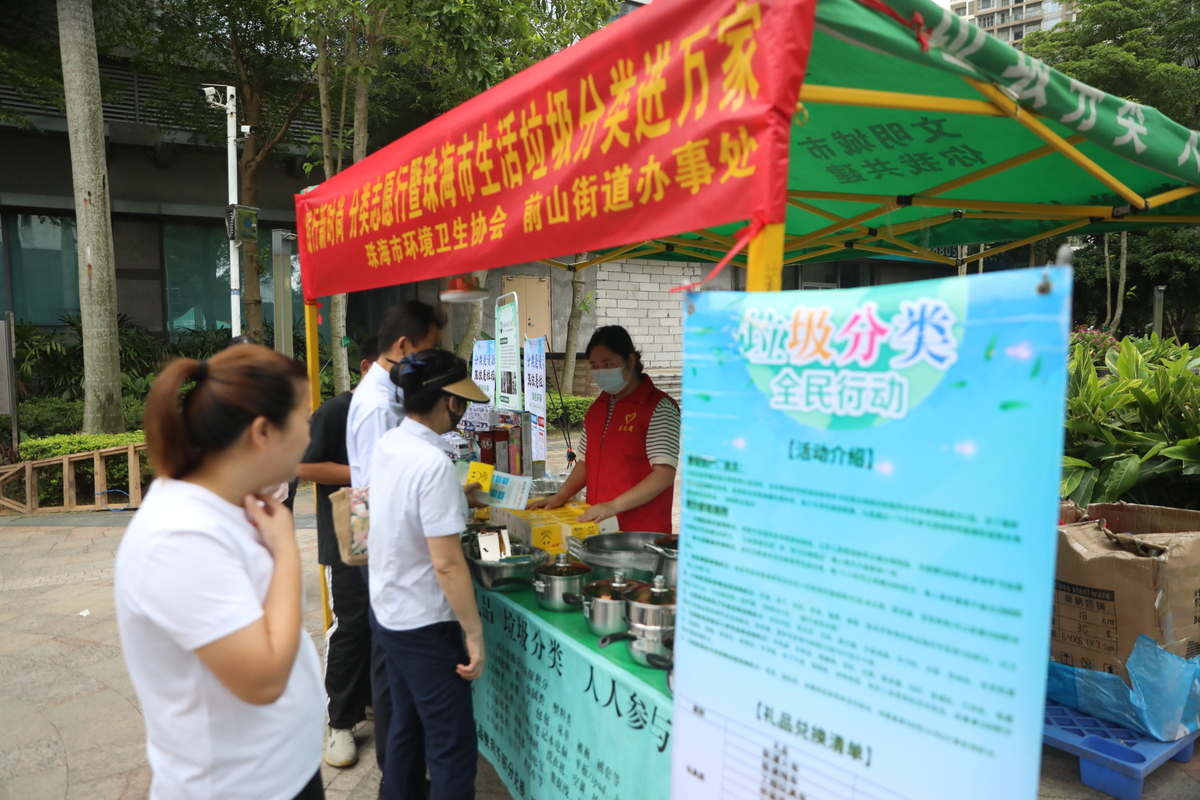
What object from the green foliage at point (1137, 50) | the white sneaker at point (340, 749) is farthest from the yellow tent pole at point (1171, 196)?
the green foliage at point (1137, 50)

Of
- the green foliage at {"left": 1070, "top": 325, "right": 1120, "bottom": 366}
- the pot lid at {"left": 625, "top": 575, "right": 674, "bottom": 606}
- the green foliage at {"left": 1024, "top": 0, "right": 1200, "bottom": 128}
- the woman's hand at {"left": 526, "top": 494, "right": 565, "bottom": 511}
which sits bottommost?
the woman's hand at {"left": 526, "top": 494, "right": 565, "bottom": 511}

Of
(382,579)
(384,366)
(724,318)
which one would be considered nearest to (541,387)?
(384,366)

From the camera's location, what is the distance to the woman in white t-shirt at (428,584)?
2100mm

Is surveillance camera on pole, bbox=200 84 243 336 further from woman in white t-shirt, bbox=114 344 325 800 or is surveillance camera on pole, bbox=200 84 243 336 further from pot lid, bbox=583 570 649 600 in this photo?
woman in white t-shirt, bbox=114 344 325 800

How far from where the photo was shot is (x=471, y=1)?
24.4ft

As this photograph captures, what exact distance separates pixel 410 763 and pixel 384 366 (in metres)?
1.42

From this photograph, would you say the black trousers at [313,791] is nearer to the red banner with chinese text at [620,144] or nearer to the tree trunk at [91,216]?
the red banner with chinese text at [620,144]

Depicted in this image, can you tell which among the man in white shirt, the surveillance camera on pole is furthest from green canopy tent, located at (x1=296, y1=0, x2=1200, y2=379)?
the surveillance camera on pole

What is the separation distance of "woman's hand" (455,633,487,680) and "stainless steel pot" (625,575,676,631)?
441 millimetres

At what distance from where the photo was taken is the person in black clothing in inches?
124

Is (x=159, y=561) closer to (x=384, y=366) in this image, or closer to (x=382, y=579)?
(x=382, y=579)

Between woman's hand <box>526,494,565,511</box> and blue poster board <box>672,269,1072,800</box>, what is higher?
blue poster board <box>672,269,1072,800</box>

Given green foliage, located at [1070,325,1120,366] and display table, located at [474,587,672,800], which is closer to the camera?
display table, located at [474,587,672,800]

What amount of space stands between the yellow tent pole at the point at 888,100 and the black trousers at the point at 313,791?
1718 mm
